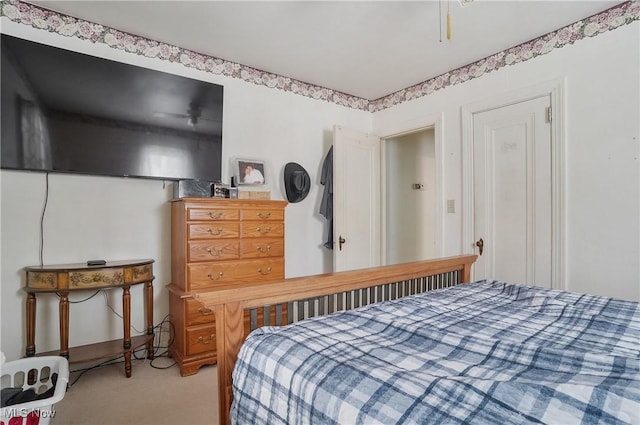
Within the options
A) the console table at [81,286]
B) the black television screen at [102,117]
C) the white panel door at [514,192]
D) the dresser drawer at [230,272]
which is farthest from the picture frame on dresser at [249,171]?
the white panel door at [514,192]

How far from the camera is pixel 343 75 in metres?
3.31

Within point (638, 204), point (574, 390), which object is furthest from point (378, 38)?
point (574, 390)

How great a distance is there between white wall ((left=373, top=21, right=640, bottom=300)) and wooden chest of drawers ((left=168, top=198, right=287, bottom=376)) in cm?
225

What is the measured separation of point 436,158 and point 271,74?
181cm

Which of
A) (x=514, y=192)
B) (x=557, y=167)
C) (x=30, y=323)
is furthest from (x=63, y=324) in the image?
(x=557, y=167)

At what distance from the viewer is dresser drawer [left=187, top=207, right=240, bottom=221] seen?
240 cm

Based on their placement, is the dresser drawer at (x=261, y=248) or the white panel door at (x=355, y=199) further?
the white panel door at (x=355, y=199)

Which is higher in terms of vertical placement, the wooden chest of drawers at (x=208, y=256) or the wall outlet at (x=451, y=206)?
the wall outlet at (x=451, y=206)

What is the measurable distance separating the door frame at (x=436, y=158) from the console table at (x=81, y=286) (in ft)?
8.22

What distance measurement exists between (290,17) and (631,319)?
2.47 meters

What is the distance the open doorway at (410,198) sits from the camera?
4223 millimetres

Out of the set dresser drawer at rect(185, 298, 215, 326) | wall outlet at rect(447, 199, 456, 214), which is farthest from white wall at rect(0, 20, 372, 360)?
wall outlet at rect(447, 199, 456, 214)

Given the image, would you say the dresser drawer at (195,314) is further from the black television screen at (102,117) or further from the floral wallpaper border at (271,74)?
the floral wallpaper border at (271,74)

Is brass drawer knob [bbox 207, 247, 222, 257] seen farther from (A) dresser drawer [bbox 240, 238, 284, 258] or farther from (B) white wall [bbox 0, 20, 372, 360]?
(B) white wall [bbox 0, 20, 372, 360]
